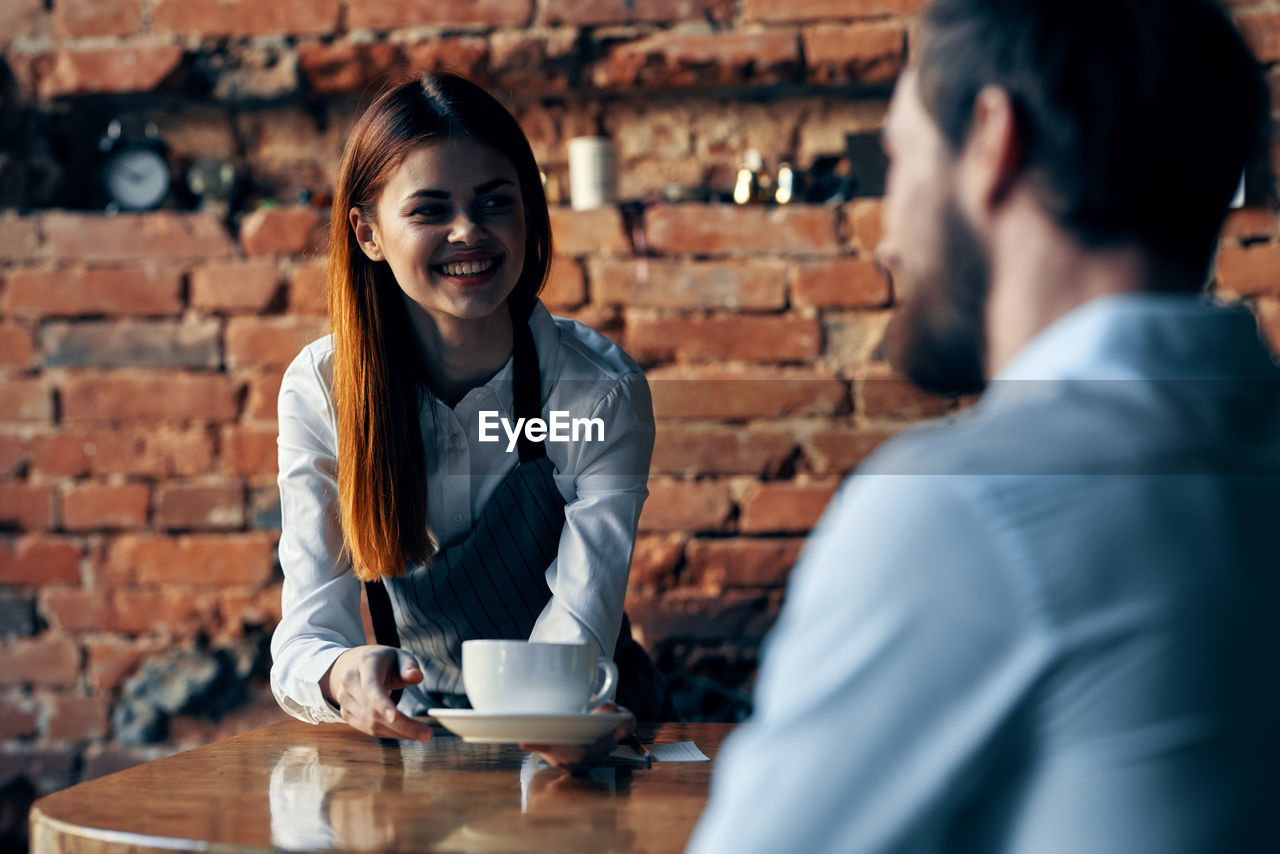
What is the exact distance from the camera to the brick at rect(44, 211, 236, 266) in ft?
6.11

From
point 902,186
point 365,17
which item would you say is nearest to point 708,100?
point 365,17

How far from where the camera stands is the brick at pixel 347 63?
1854 mm

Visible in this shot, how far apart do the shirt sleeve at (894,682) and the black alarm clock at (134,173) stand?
1789 mm

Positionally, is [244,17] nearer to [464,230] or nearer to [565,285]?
[565,285]

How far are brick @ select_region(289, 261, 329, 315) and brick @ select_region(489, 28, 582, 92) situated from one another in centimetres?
43

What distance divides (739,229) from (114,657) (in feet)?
4.03

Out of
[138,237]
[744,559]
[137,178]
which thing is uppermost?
[137,178]

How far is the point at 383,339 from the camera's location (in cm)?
125

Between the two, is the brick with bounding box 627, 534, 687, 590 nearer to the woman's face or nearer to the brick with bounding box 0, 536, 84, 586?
the woman's face

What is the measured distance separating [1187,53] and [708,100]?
5.02ft

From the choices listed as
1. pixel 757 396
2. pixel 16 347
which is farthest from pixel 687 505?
pixel 16 347

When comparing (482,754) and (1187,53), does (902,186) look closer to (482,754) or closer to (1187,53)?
(1187,53)

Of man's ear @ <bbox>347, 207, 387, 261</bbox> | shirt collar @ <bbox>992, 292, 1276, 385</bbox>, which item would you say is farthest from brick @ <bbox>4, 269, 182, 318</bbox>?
shirt collar @ <bbox>992, 292, 1276, 385</bbox>

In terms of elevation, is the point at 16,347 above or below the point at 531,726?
above
